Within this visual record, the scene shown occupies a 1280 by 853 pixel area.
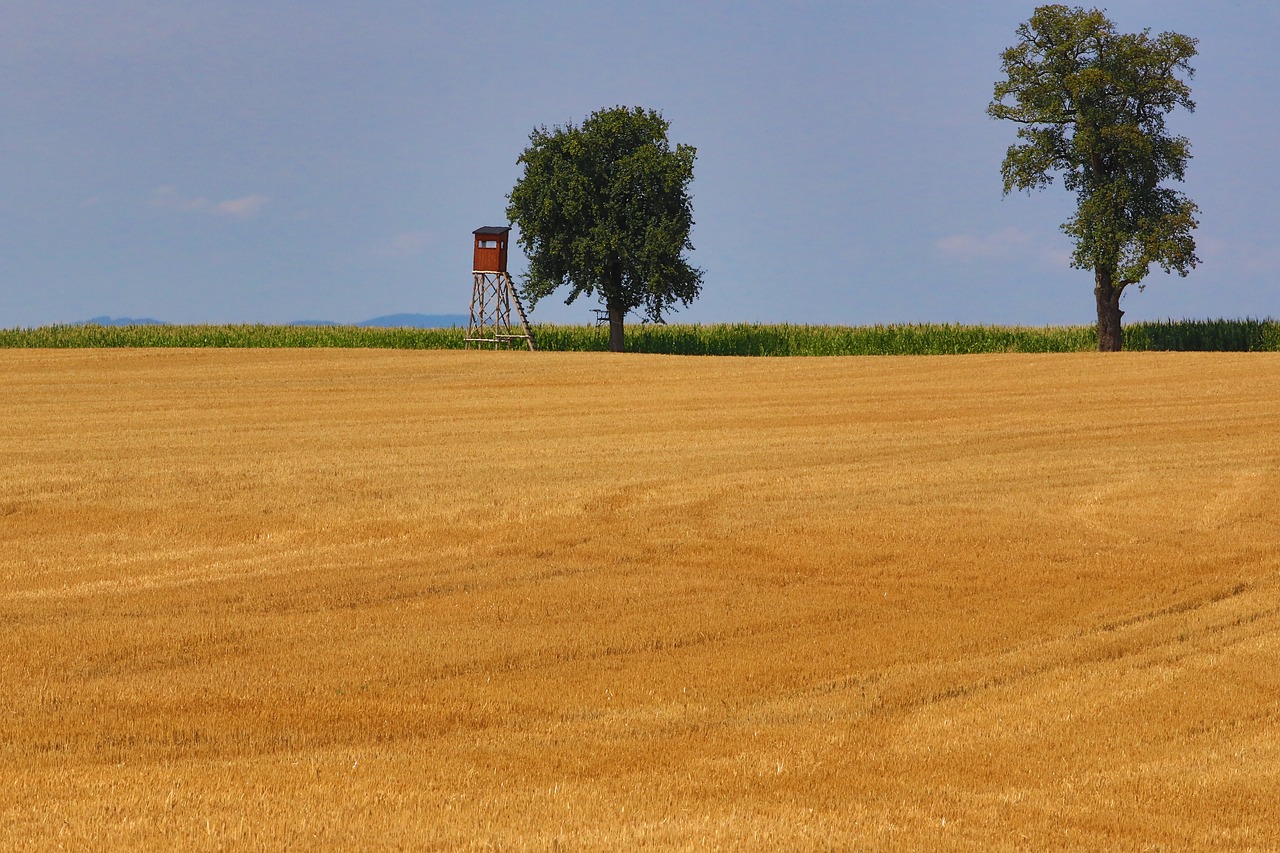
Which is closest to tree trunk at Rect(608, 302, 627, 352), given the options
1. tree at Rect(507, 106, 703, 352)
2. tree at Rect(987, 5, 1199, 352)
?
tree at Rect(507, 106, 703, 352)

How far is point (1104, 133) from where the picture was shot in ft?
143

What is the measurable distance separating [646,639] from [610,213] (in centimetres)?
4340

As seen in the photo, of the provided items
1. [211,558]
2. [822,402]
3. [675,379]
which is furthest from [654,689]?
[675,379]

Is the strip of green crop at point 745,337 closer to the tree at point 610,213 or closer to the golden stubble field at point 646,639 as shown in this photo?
the tree at point 610,213

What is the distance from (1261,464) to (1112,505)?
13.9ft

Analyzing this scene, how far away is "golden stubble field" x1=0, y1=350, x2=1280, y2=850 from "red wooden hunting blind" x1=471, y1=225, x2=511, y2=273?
3059cm

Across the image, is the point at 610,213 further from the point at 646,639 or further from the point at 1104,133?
the point at 646,639

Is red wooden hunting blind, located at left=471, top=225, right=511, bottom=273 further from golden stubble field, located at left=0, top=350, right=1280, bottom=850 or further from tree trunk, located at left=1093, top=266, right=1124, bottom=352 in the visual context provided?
golden stubble field, located at left=0, top=350, right=1280, bottom=850

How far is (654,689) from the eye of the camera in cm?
855

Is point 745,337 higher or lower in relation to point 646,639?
higher

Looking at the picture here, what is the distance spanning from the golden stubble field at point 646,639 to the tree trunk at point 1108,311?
24002 millimetres

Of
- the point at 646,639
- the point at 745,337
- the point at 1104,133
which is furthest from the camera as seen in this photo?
the point at 745,337

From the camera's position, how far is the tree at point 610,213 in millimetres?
51438

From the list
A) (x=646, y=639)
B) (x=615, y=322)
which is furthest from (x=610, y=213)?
(x=646, y=639)
